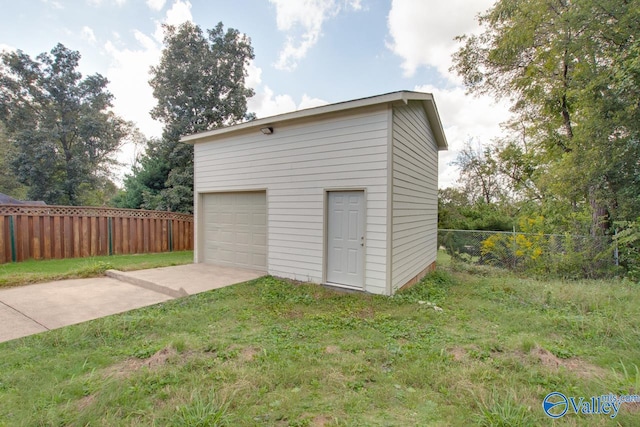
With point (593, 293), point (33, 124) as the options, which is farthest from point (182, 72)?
point (593, 293)

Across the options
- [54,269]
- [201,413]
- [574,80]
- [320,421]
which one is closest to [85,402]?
[201,413]

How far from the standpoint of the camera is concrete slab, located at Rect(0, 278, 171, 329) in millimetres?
3841

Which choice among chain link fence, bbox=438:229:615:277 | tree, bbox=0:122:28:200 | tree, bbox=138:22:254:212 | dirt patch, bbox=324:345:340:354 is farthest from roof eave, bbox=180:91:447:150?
tree, bbox=0:122:28:200

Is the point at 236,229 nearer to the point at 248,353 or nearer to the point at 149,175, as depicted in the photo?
the point at 248,353

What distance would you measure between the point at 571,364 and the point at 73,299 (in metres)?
6.50

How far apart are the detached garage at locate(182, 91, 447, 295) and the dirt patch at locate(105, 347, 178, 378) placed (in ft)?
10.5

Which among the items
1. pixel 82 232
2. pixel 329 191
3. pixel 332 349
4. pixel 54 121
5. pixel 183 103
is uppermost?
pixel 183 103

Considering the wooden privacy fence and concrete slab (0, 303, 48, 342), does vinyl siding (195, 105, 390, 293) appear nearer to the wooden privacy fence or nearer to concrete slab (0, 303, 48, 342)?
→ concrete slab (0, 303, 48, 342)

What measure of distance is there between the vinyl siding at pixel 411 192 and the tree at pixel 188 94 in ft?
31.2

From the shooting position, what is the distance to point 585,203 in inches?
345

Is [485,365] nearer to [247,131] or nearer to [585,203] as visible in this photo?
[247,131]

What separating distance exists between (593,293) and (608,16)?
673 centimetres

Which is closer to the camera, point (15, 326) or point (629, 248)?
point (15, 326)

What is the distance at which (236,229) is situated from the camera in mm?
7227
